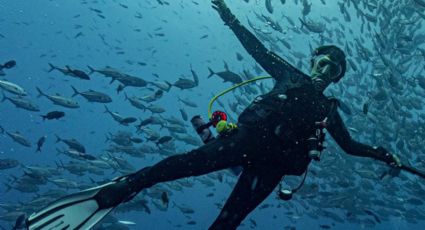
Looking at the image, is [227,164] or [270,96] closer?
[227,164]

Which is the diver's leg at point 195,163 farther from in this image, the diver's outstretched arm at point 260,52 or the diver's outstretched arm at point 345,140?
the diver's outstretched arm at point 345,140

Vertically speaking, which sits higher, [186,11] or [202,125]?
[202,125]

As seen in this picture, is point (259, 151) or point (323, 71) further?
point (323, 71)

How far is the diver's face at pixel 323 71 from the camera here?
14.1ft

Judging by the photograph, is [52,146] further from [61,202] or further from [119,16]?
[61,202]

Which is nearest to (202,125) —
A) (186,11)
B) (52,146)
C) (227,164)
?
(227,164)

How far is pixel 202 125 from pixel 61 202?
160cm

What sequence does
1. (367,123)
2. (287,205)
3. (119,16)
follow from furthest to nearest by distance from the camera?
1. (119,16)
2. (287,205)
3. (367,123)

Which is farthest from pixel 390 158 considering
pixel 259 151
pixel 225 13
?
pixel 225 13

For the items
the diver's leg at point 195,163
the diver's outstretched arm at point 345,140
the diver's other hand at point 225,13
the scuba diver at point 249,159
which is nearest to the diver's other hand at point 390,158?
the scuba diver at point 249,159

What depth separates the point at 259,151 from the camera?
3.87 m

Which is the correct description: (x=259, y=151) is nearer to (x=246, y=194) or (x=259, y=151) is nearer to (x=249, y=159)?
(x=249, y=159)

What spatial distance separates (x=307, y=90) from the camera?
420cm

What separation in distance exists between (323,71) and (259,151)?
129 cm
